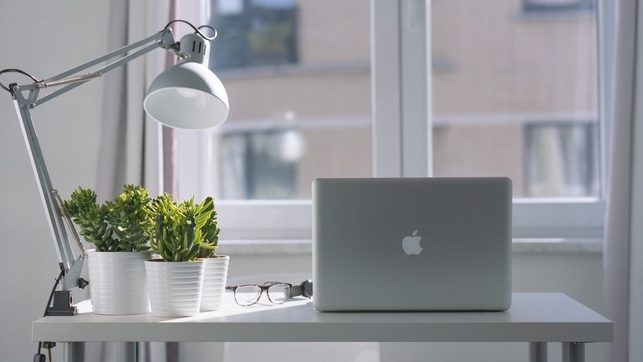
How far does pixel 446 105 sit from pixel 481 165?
23 centimetres

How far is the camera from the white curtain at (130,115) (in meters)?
2.09

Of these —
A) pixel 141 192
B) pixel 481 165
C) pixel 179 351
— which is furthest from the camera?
pixel 481 165

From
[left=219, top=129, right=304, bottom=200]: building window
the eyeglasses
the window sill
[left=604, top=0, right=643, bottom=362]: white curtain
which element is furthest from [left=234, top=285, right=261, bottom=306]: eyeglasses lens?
[left=604, top=0, right=643, bottom=362]: white curtain

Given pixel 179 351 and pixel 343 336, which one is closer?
pixel 343 336

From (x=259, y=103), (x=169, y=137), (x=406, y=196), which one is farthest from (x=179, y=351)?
(x=406, y=196)

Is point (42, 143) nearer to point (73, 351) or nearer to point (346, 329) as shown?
point (73, 351)

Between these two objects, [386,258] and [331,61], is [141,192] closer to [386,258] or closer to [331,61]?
[386,258]

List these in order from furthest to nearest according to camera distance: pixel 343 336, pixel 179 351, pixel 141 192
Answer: pixel 179 351 → pixel 141 192 → pixel 343 336

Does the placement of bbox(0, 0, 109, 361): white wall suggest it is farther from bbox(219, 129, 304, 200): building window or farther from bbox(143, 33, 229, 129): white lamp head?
bbox(143, 33, 229, 129): white lamp head

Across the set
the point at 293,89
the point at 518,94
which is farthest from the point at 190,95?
the point at 518,94

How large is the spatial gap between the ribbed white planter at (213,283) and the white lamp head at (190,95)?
31 centimetres

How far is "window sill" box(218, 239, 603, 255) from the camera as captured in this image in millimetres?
2086

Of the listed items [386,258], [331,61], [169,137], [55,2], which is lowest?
Answer: [386,258]

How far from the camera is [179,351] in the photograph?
6.89 feet
